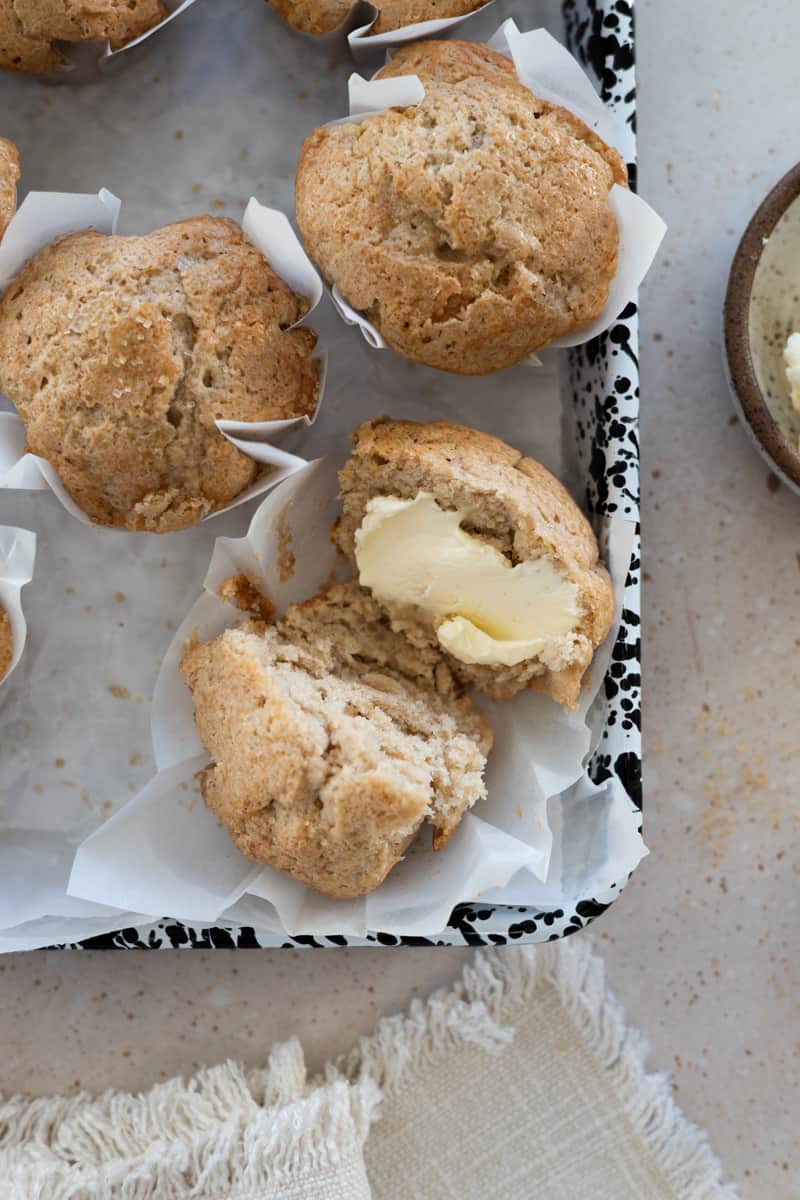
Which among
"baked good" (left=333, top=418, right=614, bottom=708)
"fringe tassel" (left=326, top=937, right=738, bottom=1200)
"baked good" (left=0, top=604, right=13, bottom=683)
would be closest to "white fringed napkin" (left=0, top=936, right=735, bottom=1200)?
"fringe tassel" (left=326, top=937, right=738, bottom=1200)

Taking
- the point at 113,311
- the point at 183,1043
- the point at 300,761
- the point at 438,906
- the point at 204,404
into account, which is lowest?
the point at 183,1043

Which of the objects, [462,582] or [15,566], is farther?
[15,566]

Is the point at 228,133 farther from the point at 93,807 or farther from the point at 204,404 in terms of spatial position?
the point at 93,807

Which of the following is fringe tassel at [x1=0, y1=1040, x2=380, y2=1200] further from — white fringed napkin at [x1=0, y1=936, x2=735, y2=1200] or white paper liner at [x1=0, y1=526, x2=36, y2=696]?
white paper liner at [x1=0, y1=526, x2=36, y2=696]

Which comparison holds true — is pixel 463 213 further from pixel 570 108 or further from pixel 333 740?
pixel 333 740

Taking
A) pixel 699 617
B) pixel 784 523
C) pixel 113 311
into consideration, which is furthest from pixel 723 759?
pixel 113 311

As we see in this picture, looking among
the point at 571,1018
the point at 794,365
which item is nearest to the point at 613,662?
the point at 794,365
